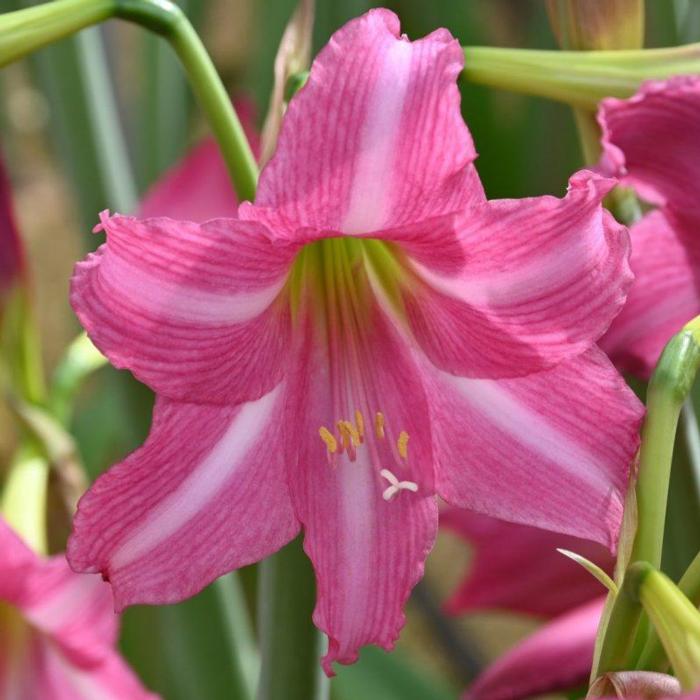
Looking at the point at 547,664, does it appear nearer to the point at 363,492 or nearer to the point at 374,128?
the point at 363,492

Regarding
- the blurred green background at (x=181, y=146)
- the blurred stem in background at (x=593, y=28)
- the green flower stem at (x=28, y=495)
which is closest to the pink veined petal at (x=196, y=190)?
the blurred green background at (x=181, y=146)

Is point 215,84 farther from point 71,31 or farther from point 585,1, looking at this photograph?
point 585,1

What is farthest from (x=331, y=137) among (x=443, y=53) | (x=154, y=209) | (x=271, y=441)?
(x=154, y=209)

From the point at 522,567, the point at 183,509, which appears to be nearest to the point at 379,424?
the point at 183,509

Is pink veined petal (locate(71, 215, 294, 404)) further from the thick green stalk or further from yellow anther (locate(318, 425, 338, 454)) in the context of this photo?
→ the thick green stalk

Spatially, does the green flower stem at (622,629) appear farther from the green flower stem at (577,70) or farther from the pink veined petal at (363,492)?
the green flower stem at (577,70)

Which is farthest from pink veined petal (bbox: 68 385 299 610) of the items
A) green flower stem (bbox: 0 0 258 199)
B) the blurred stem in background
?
the blurred stem in background
